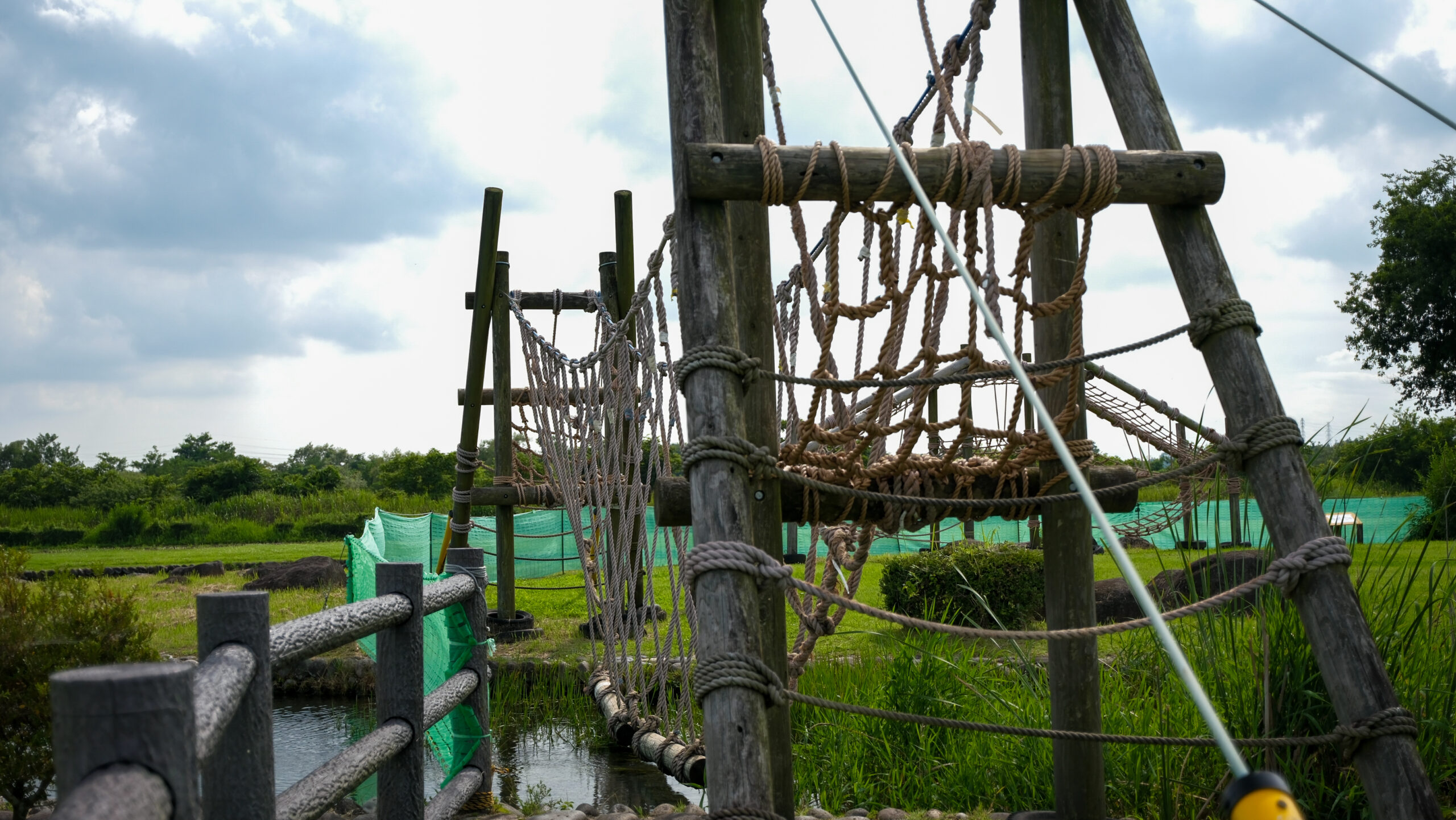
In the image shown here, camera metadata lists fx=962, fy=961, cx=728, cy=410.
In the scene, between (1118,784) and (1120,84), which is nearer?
(1120,84)

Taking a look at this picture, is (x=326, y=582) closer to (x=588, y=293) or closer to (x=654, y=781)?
(x=588, y=293)

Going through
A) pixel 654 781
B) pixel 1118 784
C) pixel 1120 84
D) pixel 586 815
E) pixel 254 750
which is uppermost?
pixel 1120 84

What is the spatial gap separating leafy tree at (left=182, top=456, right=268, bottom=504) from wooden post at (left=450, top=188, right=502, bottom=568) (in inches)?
722

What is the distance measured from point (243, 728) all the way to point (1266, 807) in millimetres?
1212

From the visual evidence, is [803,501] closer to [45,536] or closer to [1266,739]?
[1266,739]

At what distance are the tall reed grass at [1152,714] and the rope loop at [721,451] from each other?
1222 millimetres

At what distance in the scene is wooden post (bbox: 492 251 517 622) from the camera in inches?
228

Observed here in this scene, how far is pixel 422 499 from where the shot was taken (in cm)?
1806

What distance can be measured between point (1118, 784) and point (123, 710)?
2.25 m

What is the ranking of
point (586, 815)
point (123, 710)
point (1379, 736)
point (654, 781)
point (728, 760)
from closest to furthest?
1. point (123, 710)
2. point (728, 760)
3. point (1379, 736)
4. point (586, 815)
5. point (654, 781)

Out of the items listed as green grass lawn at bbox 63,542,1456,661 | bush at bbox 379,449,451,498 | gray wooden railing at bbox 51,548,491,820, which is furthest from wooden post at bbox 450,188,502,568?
bush at bbox 379,449,451,498

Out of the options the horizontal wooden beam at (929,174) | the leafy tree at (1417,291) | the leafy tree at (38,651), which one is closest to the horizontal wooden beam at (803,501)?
the horizontal wooden beam at (929,174)

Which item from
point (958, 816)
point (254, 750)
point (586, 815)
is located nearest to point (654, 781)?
point (586, 815)

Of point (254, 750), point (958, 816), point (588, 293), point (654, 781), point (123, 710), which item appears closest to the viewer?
point (123, 710)
